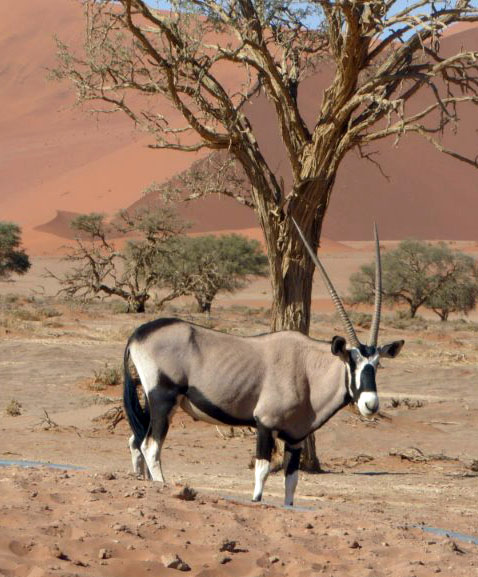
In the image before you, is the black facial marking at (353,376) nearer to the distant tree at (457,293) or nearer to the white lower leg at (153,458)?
the white lower leg at (153,458)

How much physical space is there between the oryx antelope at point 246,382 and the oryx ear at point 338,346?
61 mm

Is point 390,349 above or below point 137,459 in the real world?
above

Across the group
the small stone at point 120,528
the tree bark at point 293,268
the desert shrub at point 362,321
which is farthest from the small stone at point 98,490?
the desert shrub at point 362,321

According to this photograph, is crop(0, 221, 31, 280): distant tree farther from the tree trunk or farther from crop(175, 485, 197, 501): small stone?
crop(175, 485, 197, 501): small stone

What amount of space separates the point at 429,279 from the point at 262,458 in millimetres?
34523

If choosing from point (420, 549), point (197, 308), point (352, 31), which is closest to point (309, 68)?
point (352, 31)

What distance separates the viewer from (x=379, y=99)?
10.4 meters

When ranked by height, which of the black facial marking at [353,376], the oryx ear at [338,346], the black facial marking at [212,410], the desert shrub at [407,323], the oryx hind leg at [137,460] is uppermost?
the oryx ear at [338,346]

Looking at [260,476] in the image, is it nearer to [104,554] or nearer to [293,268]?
[104,554]

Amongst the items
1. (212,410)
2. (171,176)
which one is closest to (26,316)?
(212,410)

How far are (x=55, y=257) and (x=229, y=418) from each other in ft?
203

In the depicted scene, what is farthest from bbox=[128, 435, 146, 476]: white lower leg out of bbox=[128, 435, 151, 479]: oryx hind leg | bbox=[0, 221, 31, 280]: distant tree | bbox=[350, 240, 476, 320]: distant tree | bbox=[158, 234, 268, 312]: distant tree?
bbox=[0, 221, 31, 280]: distant tree

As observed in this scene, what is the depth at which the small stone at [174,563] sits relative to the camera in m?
4.89

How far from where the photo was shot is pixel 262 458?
7566 millimetres
